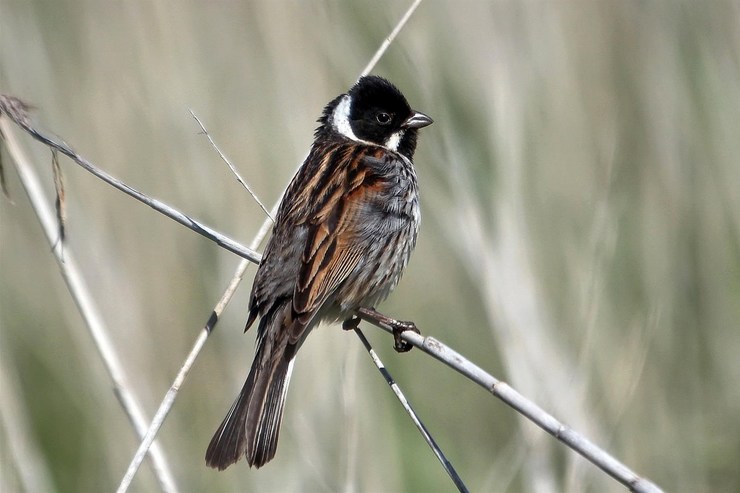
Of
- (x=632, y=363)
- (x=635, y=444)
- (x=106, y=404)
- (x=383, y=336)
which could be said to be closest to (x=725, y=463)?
(x=635, y=444)

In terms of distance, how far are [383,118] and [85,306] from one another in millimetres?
1326

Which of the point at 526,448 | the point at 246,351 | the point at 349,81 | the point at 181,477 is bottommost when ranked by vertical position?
the point at 181,477

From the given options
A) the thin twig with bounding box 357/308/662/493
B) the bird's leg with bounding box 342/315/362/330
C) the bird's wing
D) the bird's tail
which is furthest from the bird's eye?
the thin twig with bounding box 357/308/662/493

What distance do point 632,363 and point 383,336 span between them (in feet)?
4.27

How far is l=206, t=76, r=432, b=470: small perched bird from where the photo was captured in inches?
107

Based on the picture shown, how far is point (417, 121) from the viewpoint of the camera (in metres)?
3.58

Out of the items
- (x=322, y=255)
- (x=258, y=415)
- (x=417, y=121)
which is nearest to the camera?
(x=258, y=415)

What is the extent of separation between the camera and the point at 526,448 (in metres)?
3.00

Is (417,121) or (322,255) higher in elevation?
(417,121)

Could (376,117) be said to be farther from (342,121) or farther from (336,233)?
(336,233)

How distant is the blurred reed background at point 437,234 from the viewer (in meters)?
3.26

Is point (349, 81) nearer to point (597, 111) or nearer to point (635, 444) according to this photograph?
point (597, 111)

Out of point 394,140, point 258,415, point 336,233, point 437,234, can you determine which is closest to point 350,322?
point 336,233

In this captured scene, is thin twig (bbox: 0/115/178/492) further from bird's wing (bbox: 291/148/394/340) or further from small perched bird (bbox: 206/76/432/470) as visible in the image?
bird's wing (bbox: 291/148/394/340)
